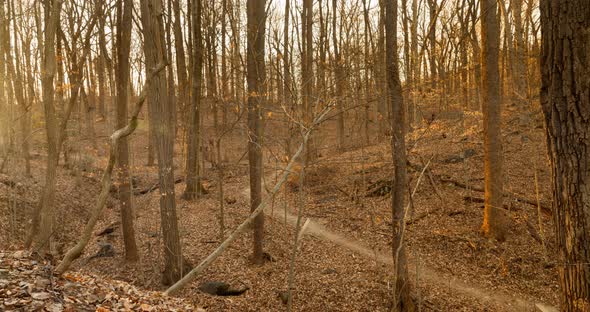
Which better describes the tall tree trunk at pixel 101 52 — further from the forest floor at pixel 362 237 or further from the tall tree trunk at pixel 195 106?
the forest floor at pixel 362 237

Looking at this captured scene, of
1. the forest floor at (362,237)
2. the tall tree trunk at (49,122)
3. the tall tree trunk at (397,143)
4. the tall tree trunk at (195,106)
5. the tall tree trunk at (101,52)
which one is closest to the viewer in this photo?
the tall tree trunk at (49,122)

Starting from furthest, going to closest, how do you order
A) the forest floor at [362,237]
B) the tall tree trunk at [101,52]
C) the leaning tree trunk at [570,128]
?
1. the tall tree trunk at [101,52]
2. the forest floor at [362,237]
3. the leaning tree trunk at [570,128]

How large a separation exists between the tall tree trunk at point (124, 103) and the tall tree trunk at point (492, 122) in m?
8.82

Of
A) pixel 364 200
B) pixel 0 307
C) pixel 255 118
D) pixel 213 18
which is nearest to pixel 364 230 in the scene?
pixel 364 200

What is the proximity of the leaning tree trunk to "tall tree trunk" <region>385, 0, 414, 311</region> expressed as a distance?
3.87 meters

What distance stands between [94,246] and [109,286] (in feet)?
23.4

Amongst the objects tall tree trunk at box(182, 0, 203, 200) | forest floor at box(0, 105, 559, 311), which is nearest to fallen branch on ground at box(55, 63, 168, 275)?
forest floor at box(0, 105, 559, 311)

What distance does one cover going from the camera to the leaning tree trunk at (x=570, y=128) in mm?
3059

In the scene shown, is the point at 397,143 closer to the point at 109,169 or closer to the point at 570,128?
the point at 570,128

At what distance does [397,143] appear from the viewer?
7.39m

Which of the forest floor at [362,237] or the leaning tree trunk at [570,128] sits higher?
the leaning tree trunk at [570,128]

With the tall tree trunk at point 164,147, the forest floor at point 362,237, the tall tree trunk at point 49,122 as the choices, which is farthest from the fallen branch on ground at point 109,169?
the tall tree trunk at point 164,147

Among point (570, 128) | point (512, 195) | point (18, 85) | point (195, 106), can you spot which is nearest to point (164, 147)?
point (195, 106)

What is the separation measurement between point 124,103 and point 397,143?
7007mm
